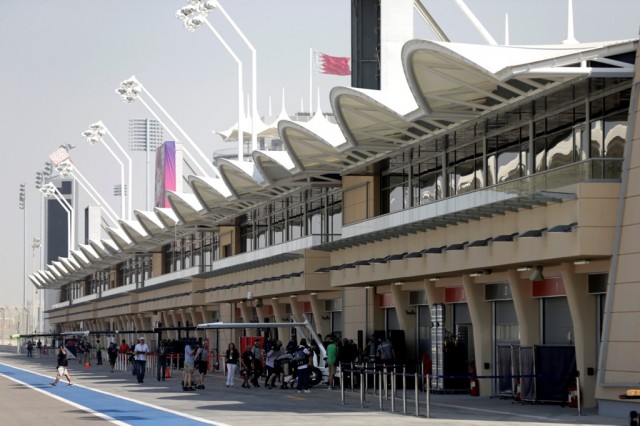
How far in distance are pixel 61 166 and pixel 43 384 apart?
76556mm

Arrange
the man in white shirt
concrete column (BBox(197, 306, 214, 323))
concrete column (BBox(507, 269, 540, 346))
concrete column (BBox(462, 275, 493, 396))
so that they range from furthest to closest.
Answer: concrete column (BBox(197, 306, 214, 323)) → the man in white shirt → concrete column (BBox(462, 275, 493, 396)) → concrete column (BBox(507, 269, 540, 346))

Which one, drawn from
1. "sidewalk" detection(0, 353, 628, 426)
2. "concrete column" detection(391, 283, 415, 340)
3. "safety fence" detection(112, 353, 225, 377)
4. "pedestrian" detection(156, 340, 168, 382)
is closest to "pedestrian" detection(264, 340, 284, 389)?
"sidewalk" detection(0, 353, 628, 426)

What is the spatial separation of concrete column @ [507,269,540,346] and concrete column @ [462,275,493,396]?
3236mm

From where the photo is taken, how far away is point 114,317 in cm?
11850

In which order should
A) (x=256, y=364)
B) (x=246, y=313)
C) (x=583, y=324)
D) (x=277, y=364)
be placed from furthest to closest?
(x=246, y=313)
(x=256, y=364)
(x=277, y=364)
(x=583, y=324)

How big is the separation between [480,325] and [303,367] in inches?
260

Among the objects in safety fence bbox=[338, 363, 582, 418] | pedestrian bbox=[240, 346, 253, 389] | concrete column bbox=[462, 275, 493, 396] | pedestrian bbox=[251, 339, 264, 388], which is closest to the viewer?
safety fence bbox=[338, 363, 582, 418]

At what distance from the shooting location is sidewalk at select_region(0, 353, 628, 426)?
27938 mm

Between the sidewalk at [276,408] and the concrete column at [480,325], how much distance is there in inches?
48.5

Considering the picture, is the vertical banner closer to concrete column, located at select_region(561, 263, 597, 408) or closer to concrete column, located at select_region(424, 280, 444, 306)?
concrete column, located at select_region(424, 280, 444, 306)

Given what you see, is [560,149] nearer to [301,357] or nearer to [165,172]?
[301,357]

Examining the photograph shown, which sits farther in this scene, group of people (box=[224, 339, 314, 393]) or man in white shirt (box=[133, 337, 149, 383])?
man in white shirt (box=[133, 337, 149, 383])

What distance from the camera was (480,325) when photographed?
3916cm

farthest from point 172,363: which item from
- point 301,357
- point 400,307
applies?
point 301,357
